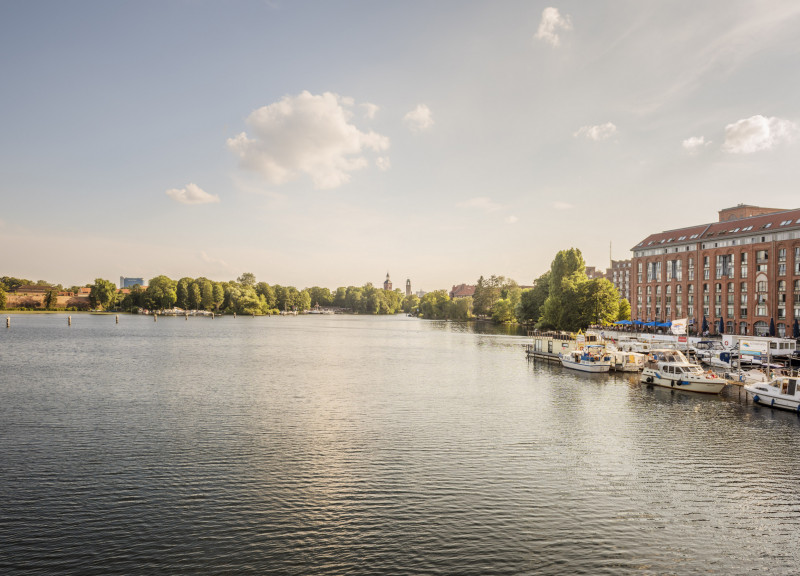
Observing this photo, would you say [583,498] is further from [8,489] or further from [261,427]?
[8,489]

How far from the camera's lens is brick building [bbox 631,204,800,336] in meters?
103

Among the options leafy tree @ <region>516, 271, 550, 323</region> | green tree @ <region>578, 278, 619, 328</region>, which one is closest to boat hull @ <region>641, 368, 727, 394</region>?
green tree @ <region>578, 278, 619, 328</region>

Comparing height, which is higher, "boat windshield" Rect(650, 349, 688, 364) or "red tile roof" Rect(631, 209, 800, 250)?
"red tile roof" Rect(631, 209, 800, 250)

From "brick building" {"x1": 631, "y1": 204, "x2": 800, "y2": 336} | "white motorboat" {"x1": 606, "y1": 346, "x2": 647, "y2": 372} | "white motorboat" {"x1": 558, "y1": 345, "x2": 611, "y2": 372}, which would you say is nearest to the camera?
"white motorboat" {"x1": 558, "y1": 345, "x2": 611, "y2": 372}

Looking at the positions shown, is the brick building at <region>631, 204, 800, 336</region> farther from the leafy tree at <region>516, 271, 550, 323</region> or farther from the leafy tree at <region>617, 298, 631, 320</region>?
the leafy tree at <region>516, 271, 550, 323</region>

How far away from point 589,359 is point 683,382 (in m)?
17.0

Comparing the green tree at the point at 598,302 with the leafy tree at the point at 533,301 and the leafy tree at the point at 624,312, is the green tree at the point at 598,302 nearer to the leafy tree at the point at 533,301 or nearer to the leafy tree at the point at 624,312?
the leafy tree at the point at 624,312

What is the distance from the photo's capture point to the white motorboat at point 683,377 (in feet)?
184

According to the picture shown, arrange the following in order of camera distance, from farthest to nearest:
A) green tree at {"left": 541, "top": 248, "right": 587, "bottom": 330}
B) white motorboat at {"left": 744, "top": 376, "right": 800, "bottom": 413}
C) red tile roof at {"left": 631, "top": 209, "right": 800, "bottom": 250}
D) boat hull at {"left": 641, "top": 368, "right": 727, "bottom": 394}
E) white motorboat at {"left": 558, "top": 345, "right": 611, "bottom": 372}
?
1. green tree at {"left": 541, "top": 248, "right": 587, "bottom": 330}
2. red tile roof at {"left": 631, "top": 209, "right": 800, "bottom": 250}
3. white motorboat at {"left": 558, "top": 345, "right": 611, "bottom": 372}
4. boat hull at {"left": 641, "top": 368, "right": 727, "bottom": 394}
5. white motorboat at {"left": 744, "top": 376, "right": 800, "bottom": 413}

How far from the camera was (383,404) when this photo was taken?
46562mm

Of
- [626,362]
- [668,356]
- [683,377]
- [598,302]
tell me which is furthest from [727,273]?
[683,377]

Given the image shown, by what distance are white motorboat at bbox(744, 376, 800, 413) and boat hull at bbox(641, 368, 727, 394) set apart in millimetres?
4980

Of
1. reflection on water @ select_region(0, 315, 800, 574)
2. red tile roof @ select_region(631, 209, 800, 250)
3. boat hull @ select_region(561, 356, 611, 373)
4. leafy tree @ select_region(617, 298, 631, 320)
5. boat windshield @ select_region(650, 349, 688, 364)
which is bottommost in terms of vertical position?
reflection on water @ select_region(0, 315, 800, 574)

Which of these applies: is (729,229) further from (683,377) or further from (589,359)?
(683,377)
